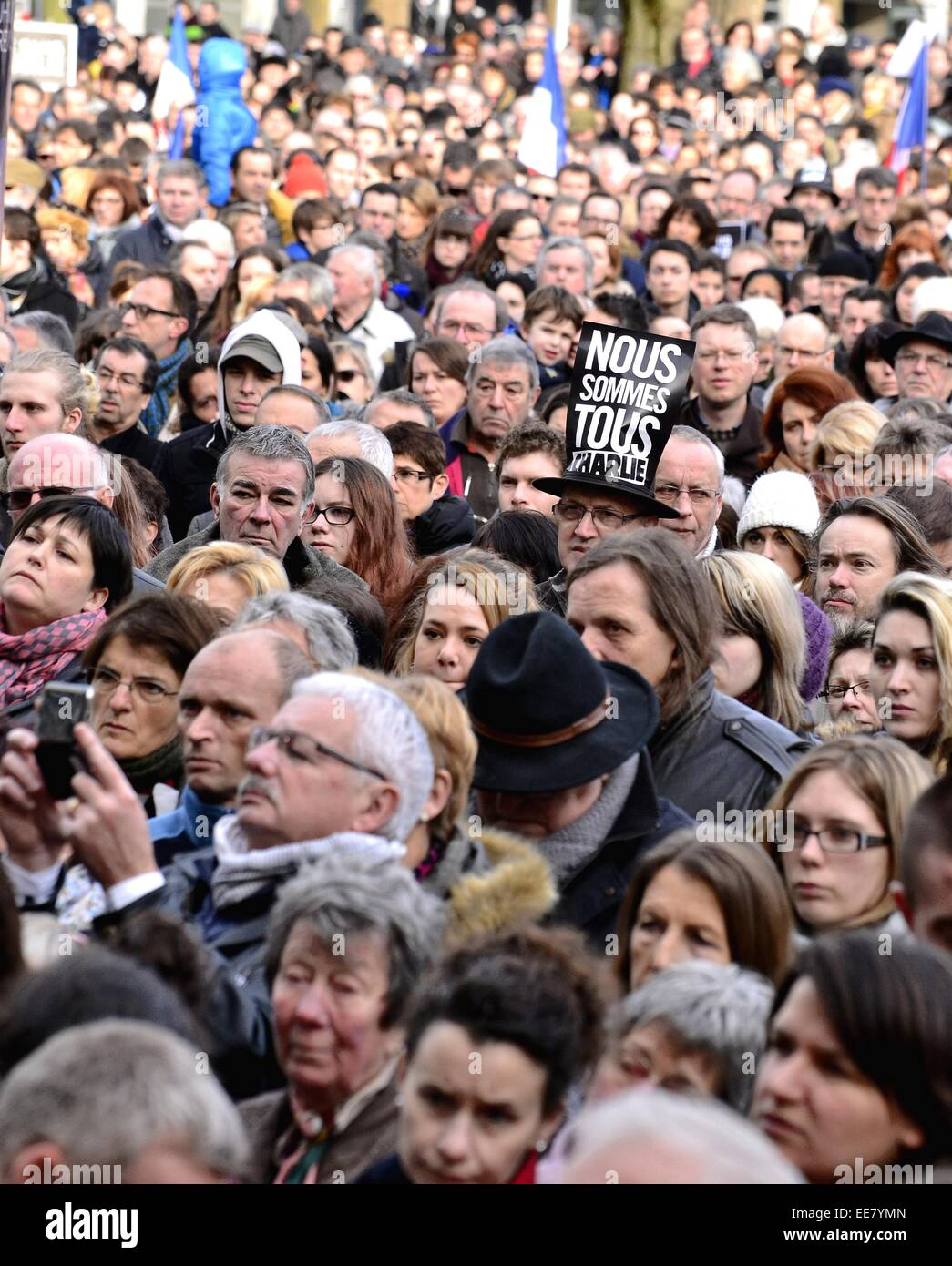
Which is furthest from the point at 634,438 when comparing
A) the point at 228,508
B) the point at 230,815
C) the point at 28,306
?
the point at 28,306

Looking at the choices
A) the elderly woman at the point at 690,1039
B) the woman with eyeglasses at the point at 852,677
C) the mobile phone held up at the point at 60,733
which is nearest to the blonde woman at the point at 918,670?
the woman with eyeglasses at the point at 852,677

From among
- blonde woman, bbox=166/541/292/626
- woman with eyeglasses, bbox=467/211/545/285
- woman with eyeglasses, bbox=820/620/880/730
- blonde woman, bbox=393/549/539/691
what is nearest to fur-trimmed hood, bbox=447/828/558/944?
blonde woman, bbox=393/549/539/691

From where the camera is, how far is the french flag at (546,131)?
15516 mm

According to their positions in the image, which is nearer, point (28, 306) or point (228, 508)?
point (228, 508)

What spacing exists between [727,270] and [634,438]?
294 inches

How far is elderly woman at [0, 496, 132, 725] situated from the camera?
602 centimetres

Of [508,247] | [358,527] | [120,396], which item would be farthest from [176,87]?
[358,527]

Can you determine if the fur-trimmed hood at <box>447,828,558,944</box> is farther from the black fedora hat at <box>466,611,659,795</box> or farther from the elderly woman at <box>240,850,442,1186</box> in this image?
the black fedora hat at <box>466,611,659,795</box>

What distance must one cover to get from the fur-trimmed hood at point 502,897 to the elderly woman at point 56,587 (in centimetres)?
202

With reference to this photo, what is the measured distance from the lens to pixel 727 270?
14.1 m

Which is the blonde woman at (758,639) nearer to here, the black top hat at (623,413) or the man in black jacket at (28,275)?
the black top hat at (623,413)

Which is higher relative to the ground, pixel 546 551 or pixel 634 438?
pixel 634 438

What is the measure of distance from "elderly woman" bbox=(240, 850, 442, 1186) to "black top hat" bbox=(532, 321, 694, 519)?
3027mm
